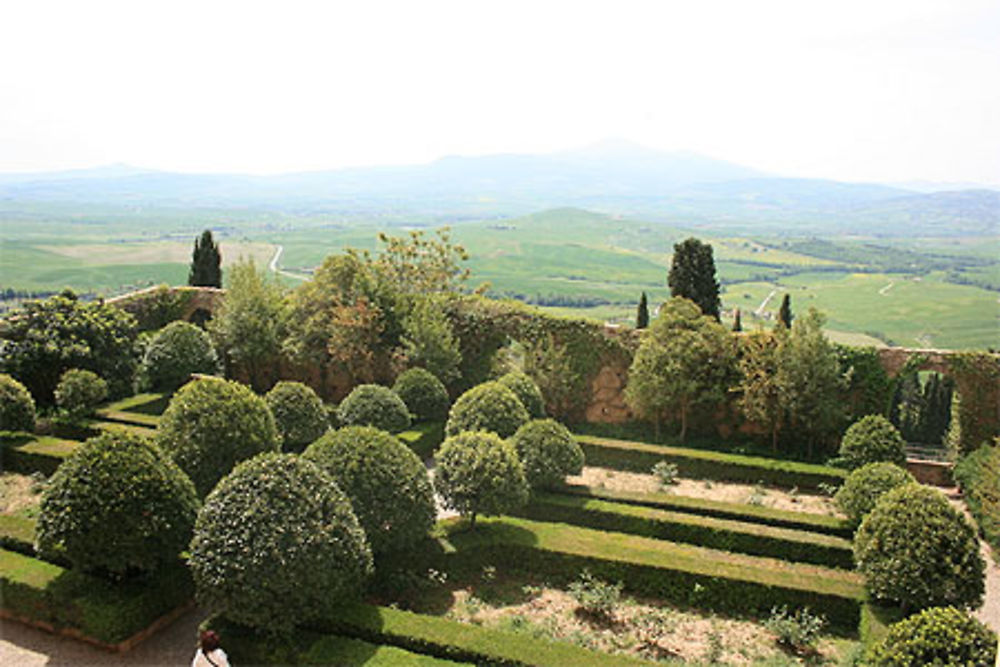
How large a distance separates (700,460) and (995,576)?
5.80 metres

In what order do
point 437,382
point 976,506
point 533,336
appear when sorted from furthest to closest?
point 533,336 → point 437,382 → point 976,506

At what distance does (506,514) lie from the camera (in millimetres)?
13555

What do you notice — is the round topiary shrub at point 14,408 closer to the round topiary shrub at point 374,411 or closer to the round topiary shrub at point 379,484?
the round topiary shrub at point 374,411

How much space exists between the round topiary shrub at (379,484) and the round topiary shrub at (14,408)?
8152mm

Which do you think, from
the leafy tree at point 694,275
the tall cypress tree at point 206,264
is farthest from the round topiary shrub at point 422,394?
the tall cypress tree at point 206,264

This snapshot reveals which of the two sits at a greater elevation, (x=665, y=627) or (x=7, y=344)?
(x=7, y=344)

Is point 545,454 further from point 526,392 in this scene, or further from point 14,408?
point 14,408

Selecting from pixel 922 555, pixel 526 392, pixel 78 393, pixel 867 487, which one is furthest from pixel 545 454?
pixel 78 393

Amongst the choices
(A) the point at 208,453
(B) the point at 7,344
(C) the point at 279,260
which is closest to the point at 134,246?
(C) the point at 279,260

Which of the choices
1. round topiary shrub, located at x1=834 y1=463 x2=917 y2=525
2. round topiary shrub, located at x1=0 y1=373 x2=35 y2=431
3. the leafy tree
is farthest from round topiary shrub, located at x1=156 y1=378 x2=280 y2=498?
the leafy tree

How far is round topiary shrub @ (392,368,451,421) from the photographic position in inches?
702

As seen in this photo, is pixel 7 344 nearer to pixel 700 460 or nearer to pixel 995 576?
pixel 700 460

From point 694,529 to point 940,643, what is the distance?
5.28 metres

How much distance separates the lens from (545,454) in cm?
1383
